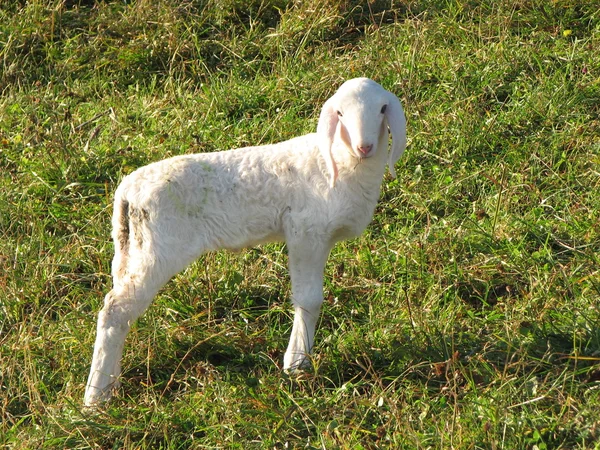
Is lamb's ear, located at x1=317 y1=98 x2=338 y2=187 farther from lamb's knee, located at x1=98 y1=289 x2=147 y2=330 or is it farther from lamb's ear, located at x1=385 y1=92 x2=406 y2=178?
lamb's knee, located at x1=98 y1=289 x2=147 y2=330

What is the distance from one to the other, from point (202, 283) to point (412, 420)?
1.68 metres

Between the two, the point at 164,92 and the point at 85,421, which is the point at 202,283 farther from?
the point at 164,92

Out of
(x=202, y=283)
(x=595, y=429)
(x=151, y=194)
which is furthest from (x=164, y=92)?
(x=595, y=429)

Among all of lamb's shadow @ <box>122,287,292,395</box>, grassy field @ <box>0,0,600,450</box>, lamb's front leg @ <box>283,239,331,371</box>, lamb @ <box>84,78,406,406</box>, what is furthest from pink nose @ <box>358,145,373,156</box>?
lamb's shadow @ <box>122,287,292,395</box>

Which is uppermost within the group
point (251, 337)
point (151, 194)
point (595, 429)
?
point (151, 194)

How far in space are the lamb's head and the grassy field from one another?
896 mm

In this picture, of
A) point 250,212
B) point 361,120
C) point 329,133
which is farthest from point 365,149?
point 250,212

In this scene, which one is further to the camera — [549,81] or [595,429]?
[549,81]

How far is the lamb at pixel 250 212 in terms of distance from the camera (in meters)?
4.73

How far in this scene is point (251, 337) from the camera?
5.24 metres

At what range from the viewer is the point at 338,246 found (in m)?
6.01

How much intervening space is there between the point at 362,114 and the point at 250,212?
0.76 m

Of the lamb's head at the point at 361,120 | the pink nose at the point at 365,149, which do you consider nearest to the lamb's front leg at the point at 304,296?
the lamb's head at the point at 361,120

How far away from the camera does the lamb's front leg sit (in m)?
4.85
